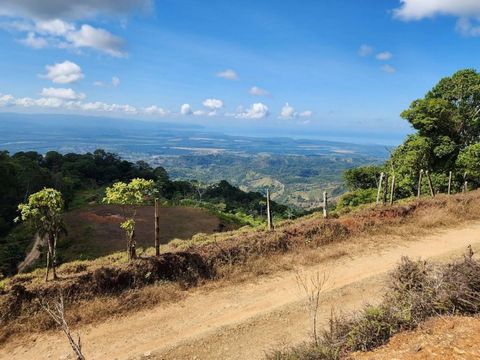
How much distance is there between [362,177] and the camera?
58344 mm

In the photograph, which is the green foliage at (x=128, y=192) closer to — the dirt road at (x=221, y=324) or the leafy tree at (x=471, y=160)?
the dirt road at (x=221, y=324)

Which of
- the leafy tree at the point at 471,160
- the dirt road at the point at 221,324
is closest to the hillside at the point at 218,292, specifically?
the dirt road at the point at 221,324

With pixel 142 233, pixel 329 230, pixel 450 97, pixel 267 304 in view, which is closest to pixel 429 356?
pixel 267 304

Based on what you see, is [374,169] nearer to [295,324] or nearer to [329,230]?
[329,230]

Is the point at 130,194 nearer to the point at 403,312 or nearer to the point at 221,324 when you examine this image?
the point at 221,324

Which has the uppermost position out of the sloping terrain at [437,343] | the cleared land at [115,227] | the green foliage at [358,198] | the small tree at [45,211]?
the small tree at [45,211]

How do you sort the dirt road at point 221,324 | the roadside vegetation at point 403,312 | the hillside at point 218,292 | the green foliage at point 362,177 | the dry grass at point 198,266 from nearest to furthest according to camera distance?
the roadside vegetation at point 403,312 < the dirt road at point 221,324 < the hillside at point 218,292 < the dry grass at point 198,266 < the green foliage at point 362,177

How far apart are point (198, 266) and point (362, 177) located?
50.6 m

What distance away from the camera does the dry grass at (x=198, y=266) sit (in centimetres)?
968

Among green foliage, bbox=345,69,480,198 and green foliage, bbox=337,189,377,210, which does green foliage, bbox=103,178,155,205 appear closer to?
green foliage, bbox=345,69,480,198

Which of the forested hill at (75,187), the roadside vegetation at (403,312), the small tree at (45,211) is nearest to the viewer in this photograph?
the roadside vegetation at (403,312)

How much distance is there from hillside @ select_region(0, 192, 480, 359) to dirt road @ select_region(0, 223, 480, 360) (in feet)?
0.08

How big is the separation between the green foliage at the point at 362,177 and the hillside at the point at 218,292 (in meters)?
42.5

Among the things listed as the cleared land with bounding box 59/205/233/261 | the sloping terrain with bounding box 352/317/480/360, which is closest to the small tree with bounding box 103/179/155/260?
the sloping terrain with bounding box 352/317/480/360
